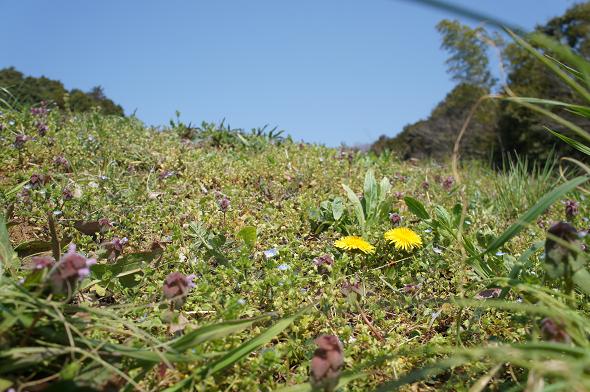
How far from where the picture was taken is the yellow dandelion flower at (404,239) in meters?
2.49

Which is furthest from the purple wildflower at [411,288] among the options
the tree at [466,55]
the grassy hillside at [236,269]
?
the tree at [466,55]

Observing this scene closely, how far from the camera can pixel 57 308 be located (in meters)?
1.20

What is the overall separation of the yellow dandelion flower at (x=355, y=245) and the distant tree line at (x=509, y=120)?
6734mm

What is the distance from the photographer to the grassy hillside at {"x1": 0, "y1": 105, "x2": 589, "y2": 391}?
1.30 meters

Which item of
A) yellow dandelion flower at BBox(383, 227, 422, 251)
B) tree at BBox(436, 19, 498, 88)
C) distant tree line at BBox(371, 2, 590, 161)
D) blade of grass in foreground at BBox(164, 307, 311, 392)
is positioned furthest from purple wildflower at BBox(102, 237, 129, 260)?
tree at BBox(436, 19, 498, 88)

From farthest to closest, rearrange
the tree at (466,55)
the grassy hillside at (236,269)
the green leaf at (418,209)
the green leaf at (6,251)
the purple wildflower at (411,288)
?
the tree at (466,55) < the green leaf at (418,209) < the purple wildflower at (411,288) < the green leaf at (6,251) < the grassy hillside at (236,269)

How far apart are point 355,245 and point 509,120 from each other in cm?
1155

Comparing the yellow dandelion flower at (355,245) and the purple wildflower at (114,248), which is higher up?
the yellow dandelion flower at (355,245)

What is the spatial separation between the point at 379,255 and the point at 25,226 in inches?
72.5

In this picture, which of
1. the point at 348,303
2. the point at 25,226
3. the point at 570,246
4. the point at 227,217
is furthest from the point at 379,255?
the point at 25,226

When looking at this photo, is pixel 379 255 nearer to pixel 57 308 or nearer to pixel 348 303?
pixel 348 303

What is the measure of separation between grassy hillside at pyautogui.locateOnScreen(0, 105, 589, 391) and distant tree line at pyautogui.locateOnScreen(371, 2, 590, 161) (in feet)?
19.1

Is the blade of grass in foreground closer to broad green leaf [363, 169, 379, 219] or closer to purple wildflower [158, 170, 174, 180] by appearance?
broad green leaf [363, 169, 379, 219]

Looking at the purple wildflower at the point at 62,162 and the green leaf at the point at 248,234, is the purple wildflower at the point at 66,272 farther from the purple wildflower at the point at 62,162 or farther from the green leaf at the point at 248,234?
the purple wildflower at the point at 62,162
